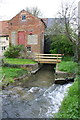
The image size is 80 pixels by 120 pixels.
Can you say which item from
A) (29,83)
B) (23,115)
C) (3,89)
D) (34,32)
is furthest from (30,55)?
(23,115)

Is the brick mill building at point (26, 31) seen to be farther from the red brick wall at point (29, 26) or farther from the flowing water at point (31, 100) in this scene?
the flowing water at point (31, 100)

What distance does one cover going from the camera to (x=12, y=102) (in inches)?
295

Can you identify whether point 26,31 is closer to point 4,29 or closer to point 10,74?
point 4,29

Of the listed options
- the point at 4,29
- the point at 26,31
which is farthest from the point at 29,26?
the point at 4,29

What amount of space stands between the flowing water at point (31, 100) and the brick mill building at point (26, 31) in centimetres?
1020

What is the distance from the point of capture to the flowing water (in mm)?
6324

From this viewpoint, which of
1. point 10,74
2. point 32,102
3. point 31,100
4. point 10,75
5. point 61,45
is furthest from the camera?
point 61,45

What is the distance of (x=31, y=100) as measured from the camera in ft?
25.6

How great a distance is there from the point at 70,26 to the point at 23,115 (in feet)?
45.4

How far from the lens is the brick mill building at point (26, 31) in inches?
787

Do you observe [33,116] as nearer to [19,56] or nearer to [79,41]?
[79,41]

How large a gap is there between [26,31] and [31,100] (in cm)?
1409

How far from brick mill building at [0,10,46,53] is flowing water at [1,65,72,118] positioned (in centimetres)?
1020

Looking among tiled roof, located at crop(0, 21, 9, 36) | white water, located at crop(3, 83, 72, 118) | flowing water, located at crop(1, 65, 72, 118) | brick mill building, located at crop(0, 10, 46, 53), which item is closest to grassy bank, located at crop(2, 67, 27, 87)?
flowing water, located at crop(1, 65, 72, 118)
